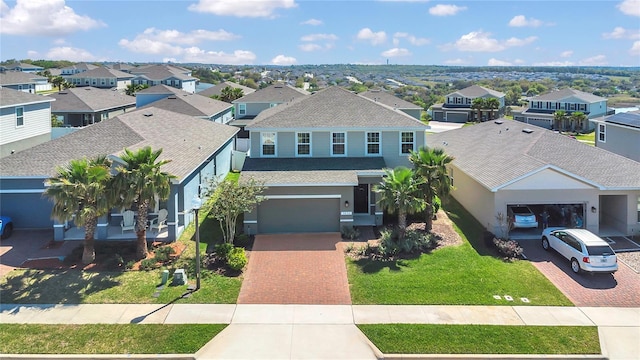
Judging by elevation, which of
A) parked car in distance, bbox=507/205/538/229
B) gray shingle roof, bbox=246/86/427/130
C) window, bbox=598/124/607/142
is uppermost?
gray shingle roof, bbox=246/86/427/130

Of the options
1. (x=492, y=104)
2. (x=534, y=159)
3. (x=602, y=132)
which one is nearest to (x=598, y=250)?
(x=534, y=159)

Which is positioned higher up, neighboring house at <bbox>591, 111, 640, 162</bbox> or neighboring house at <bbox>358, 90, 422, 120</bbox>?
neighboring house at <bbox>358, 90, 422, 120</bbox>

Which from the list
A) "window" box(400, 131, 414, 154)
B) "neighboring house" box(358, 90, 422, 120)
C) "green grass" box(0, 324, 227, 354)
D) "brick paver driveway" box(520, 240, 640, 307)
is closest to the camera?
"green grass" box(0, 324, 227, 354)

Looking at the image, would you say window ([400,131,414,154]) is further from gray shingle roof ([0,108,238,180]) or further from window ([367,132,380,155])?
gray shingle roof ([0,108,238,180])

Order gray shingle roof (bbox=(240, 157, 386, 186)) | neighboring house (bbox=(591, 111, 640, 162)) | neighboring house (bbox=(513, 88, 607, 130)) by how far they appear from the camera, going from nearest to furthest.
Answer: gray shingle roof (bbox=(240, 157, 386, 186)) → neighboring house (bbox=(591, 111, 640, 162)) → neighboring house (bbox=(513, 88, 607, 130))

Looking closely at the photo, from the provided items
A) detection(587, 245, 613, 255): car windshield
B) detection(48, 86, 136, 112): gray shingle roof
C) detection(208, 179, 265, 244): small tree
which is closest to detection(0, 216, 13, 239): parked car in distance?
detection(208, 179, 265, 244): small tree

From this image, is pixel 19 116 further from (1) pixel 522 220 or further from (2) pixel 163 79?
(2) pixel 163 79

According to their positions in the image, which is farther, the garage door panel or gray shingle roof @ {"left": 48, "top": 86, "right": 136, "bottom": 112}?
gray shingle roof @ {"left": 48, "top": 86, "right": 136, "bottom": 112}
